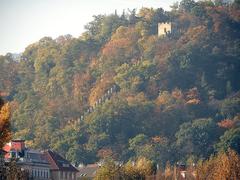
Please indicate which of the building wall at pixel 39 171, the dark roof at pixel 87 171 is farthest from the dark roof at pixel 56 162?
the dark roof at pixel 87 171

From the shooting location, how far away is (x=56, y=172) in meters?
171

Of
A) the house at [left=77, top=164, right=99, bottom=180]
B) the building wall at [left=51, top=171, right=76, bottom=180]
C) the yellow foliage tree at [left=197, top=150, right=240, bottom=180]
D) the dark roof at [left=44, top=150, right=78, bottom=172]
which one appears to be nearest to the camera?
the yellow foliage tree at [left=197, top=150, right=240, bottom=180]

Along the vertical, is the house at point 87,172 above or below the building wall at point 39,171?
below

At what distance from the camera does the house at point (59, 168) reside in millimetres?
170250

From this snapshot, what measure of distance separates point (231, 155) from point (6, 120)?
5765cm

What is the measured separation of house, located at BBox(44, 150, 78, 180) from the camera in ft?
559

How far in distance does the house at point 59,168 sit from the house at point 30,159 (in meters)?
2.06

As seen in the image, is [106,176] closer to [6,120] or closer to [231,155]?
[231,155]

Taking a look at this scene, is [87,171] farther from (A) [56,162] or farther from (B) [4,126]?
(B) [4,126]

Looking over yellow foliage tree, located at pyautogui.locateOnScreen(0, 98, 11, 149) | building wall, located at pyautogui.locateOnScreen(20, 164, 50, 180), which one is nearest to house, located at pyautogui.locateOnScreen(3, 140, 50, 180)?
building wall, located at pyautogui.locateOnScreen(20, 164, 50, 180)

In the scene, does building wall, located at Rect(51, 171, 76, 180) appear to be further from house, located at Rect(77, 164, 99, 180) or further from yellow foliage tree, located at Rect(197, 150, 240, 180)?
yellow foliage tree, located at Rect(197, 150, 240, 180)

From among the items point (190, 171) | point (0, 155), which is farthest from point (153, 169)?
point (0, 155)

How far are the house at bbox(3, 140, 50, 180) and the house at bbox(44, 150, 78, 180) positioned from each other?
6.76ft

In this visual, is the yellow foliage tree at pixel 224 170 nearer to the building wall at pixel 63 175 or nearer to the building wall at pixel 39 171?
the building wall at pixel 63 175
